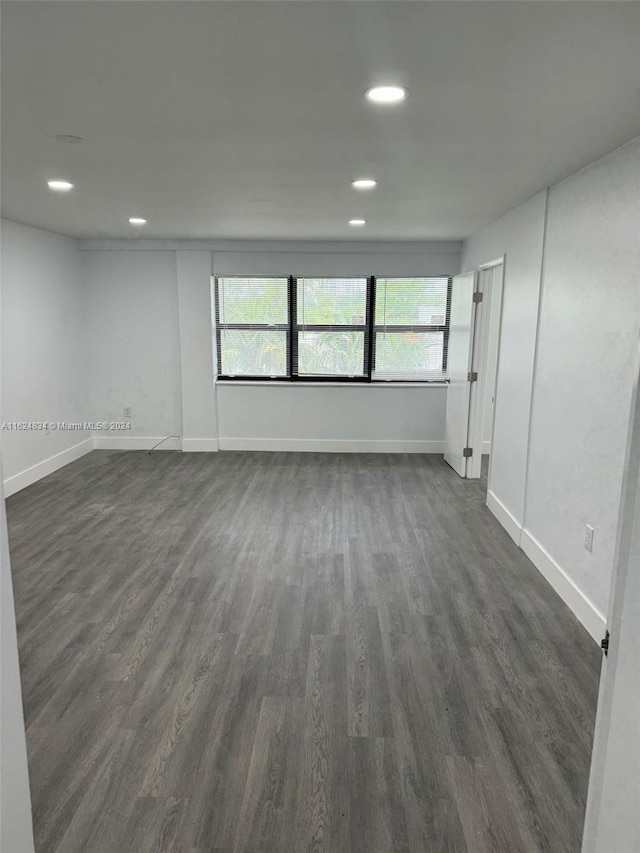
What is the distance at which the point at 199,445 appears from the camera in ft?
22.6

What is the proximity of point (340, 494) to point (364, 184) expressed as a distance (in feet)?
9.23

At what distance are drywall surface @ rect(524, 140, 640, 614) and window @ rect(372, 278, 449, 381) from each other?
284cm

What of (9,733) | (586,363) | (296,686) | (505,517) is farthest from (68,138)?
(505,517)

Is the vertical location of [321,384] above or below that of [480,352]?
below

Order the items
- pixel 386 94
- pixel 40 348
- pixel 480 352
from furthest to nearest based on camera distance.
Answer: pixel 40 348
pixel 480 352
pixel 386 94

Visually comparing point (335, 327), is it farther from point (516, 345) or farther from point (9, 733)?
point (9, 733)

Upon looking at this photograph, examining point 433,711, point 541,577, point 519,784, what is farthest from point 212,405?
point 519,784

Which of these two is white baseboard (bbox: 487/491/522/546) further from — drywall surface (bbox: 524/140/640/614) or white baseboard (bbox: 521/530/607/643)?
drywall surface (bbox: 524/140/640/614)

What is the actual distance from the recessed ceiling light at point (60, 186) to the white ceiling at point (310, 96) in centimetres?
6

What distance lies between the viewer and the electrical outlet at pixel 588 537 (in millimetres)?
3002

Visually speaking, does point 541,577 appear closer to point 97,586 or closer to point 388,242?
point 97,586

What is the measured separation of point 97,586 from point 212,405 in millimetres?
3536

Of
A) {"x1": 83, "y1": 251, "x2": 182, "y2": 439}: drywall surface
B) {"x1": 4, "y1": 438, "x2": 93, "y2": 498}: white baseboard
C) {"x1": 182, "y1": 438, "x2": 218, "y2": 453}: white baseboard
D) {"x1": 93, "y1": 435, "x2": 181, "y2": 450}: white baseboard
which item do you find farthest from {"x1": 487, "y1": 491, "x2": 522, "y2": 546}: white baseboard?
{"x1": 4, "y1": 438, "x2": 93, "y2": 498}: white baseboard

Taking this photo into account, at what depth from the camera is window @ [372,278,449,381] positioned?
6.55 meters
